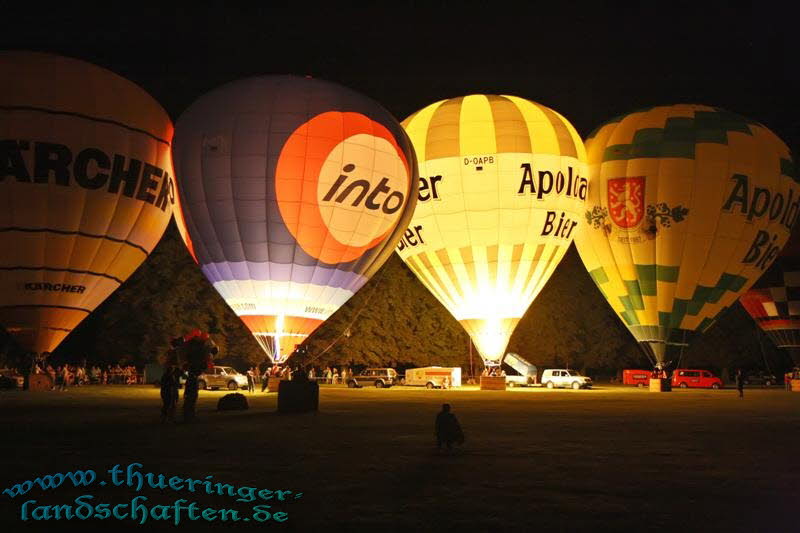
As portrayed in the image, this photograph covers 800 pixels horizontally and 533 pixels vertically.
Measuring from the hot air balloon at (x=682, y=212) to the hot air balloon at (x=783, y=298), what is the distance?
8.21m

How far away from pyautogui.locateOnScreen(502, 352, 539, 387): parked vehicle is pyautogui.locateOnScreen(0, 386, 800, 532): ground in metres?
25.2

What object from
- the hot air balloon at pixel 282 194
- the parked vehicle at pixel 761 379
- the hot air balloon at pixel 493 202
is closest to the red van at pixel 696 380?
the parked vehicle at pixel 761 379

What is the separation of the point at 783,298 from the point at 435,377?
709 inches

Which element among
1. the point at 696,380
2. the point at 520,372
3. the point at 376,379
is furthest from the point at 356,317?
the point at 696,380

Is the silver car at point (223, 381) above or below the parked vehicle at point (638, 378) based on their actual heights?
below

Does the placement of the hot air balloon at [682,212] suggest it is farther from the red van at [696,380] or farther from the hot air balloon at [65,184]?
the hot air balloon at [65,184]

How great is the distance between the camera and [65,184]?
78.6 ft

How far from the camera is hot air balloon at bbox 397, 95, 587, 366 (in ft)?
97.7

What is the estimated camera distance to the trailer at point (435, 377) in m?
38.2

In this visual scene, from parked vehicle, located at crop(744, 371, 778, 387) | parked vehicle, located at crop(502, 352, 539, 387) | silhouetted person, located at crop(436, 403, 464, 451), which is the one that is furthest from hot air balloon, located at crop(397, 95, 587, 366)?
parked vehicle, located at crop(744, 371, 778, 387)

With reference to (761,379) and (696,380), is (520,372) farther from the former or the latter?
(761,379)

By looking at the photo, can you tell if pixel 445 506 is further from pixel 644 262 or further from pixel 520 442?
pixel 644 262

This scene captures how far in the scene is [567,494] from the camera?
8117 mm

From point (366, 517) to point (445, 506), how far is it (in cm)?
90
